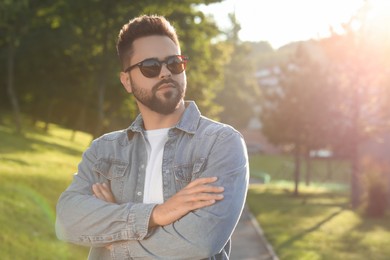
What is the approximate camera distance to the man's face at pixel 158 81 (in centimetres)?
370

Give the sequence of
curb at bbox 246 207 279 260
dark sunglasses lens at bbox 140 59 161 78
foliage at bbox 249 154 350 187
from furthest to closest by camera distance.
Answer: foliage at bbox 249 154 350 187
curb at bbox 246 207 279 260
dark sunglasses lens at bbox 140 59 161 78

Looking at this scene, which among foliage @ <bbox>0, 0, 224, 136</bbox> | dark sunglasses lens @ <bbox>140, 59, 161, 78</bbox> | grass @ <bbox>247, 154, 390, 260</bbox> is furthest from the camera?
foliage @ <bbox>0, 0, 224, 136</bbox>

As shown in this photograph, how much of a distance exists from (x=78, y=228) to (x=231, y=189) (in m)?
0.91

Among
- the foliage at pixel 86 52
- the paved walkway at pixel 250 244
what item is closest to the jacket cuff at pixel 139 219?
the paved walkway at pixel 250 244

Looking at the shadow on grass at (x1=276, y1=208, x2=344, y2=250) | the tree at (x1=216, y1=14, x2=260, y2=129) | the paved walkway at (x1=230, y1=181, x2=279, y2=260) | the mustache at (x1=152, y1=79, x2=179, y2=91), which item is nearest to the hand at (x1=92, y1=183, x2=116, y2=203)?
the mustache at (x1=152, y1=79, x2=179, y2=91)

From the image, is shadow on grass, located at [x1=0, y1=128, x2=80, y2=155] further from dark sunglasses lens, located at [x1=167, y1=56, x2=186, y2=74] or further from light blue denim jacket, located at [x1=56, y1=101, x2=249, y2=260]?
dark sunglasses lens, located at [x1=167, y1=56, x2=186, y2=74]

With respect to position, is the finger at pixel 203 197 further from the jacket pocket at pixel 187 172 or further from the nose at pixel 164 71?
the nose at pixel 164 71

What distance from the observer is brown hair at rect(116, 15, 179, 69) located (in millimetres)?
3738

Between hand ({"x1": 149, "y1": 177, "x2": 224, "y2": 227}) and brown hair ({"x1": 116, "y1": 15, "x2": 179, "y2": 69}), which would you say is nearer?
hand ({"x1": 149, "y1": 177, "x2": 224, "y2": 227})

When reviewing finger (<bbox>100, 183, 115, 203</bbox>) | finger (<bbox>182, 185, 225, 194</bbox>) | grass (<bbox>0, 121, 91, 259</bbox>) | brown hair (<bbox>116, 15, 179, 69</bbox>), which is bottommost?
grass (<bbox>0, 121, 91, 259</bbox>)

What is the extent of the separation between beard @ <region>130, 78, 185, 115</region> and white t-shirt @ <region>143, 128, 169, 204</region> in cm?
14

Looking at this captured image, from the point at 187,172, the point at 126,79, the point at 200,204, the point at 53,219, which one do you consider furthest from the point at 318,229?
the point at 200,204

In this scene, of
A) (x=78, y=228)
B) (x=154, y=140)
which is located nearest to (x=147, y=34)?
(x=154, y=140)

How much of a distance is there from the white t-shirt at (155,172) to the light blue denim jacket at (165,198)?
3cm
